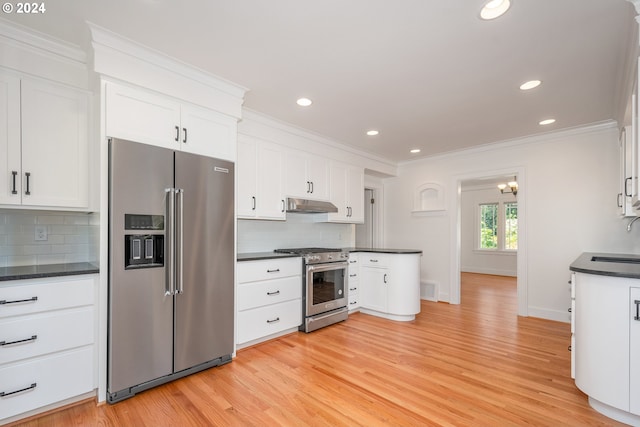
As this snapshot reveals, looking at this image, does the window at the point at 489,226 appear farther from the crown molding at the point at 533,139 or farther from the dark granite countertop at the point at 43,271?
the dark granite countertop at the point at 43,271

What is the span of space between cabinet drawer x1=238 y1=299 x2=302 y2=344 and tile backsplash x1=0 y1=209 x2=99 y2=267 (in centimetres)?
140

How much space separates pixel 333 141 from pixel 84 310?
3396mm

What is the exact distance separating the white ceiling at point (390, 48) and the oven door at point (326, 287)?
185cm

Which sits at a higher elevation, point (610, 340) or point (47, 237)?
point (47, 237)

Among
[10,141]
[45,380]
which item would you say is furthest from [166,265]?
[10,141]

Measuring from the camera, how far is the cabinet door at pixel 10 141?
80.2 inches

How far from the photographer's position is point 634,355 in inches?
73.0

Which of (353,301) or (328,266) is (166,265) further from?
(353,301)

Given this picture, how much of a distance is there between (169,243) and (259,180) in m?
1.35

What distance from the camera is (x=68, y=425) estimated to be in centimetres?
190

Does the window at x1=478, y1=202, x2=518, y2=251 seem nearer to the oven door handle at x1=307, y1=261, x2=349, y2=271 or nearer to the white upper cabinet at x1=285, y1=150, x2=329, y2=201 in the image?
the oven door handle at x1=307, y1=261, x2=349, y2=271

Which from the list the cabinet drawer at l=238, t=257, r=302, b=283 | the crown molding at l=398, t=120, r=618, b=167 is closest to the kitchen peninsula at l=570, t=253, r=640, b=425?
the cabinet drawer at l=238, t=257, r=302, b=283

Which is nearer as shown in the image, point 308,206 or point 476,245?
point 308,206

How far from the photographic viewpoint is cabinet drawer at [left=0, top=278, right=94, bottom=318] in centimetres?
187
